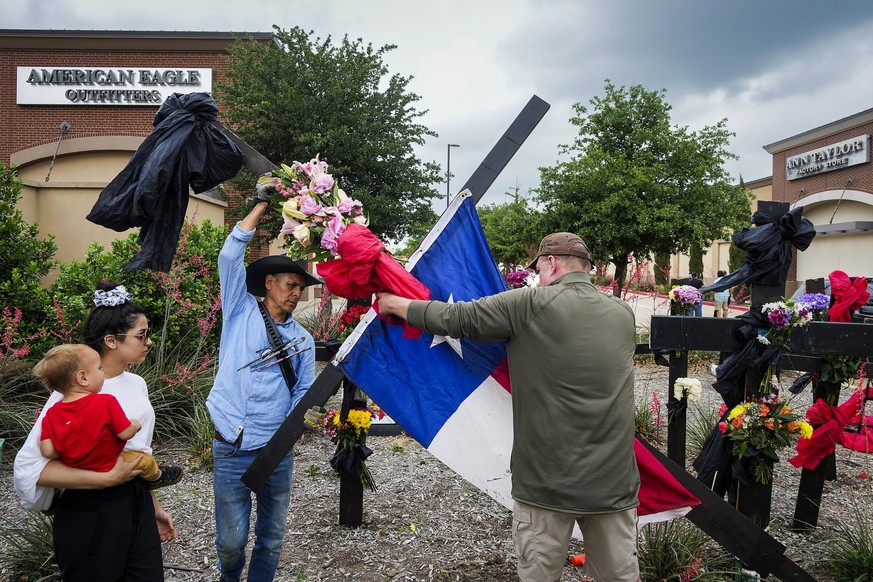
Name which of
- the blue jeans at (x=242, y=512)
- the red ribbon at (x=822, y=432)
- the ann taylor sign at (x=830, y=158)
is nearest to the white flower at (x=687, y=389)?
the red ribbon at (x=822, y=432)

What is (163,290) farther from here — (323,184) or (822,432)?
(822,432)

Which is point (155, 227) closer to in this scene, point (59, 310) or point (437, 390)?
point (437, 390)

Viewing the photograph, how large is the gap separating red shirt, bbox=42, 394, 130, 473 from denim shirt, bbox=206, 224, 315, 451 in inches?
22.5

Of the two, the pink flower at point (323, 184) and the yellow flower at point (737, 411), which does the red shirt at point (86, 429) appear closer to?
the pink flower at point (323, 184)

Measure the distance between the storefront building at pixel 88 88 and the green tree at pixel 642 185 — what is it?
12.3 metres

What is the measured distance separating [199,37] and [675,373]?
18.9 metres

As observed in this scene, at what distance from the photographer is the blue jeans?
287 cm

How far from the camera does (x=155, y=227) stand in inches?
108

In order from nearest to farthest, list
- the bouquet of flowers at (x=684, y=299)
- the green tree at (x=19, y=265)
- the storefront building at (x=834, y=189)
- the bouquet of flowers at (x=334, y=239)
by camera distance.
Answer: the bouquet of flowers at (x=334, y=239) < the bouquet of flowers at (x=684, y=299) < the green tree at (x=19, y=265) < the storefront building at (x=834, y=189)

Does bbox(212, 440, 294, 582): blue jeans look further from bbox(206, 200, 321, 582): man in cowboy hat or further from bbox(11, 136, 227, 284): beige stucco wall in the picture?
bbox(11, 136, 227, 284): beige stucco wall

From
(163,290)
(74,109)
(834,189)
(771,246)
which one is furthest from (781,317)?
(834,189)

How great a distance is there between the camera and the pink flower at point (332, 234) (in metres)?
2.46

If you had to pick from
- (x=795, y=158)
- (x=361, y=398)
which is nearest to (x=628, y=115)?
(x=795, y=158)

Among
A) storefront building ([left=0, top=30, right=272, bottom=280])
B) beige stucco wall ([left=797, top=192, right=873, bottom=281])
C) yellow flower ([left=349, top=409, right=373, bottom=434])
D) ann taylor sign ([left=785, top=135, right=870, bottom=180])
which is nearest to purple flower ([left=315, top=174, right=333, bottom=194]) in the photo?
yellow flower ([left=349, top=409, right=373, bottom=434])
